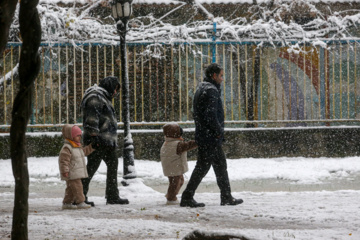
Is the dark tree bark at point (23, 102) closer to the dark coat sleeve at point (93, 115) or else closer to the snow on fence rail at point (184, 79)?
the dark coat sleeve at point (93, 115)

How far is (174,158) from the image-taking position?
7844 mm

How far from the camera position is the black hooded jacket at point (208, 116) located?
25.0 feet

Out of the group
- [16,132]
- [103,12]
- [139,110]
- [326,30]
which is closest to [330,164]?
[326,30]

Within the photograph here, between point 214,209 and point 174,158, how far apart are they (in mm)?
921

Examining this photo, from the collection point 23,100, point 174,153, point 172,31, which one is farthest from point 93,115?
point 172,31

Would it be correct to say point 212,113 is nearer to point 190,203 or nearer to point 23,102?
point 190,203

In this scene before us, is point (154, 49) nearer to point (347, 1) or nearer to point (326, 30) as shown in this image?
point (326, 30)

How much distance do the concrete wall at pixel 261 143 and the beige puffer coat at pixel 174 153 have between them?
5234 millimetres

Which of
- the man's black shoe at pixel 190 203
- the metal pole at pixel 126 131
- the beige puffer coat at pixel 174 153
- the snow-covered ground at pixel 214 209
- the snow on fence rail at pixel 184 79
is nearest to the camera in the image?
the snow-covered ground at pixel 214 209

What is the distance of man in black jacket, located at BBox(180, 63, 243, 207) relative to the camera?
761 centimetres

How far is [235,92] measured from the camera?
44.2 feet

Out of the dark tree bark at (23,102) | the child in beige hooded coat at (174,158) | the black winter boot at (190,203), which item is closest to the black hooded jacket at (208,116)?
the child in beige hooded coat at (174,158)

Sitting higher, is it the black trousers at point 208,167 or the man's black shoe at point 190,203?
the black trousers at point 208,167

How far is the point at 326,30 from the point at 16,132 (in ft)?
36.8
